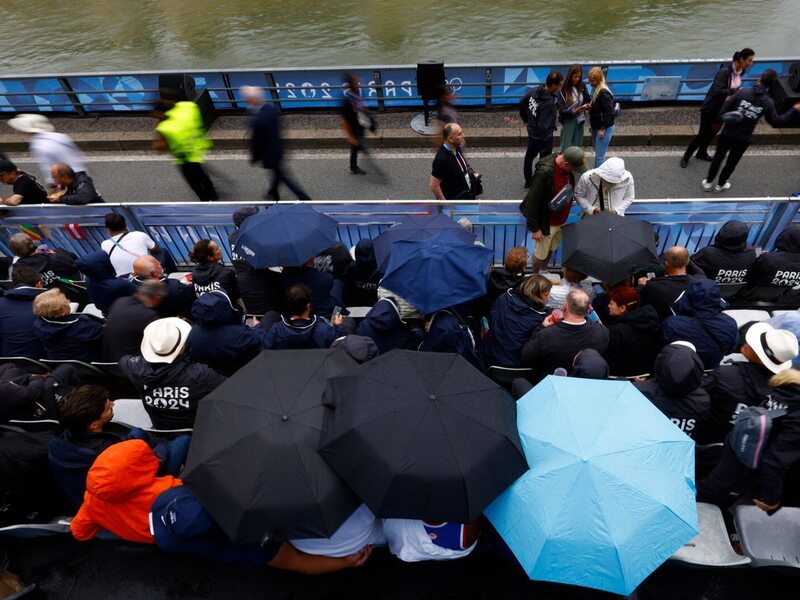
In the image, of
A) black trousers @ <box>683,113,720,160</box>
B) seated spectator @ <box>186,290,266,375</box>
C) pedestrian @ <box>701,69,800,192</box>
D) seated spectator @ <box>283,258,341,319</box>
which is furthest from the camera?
black trousers @ <box>683,113,720,160</box>

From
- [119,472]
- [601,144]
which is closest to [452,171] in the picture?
[601,144]

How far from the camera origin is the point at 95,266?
15.6 ft

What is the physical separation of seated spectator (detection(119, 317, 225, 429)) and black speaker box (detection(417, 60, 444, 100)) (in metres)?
6.11

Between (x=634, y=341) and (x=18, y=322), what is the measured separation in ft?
16.6

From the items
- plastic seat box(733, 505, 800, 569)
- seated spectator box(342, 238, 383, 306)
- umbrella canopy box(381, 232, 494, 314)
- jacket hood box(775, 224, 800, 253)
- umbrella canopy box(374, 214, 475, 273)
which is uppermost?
umbrella canopy box(381, 232, 494, 314)

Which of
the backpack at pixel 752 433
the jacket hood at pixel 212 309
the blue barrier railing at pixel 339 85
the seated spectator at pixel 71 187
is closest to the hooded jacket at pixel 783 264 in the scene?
the backpack at pixel 752 433

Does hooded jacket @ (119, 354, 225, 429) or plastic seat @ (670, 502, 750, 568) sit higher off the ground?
hooded jacket @ (119, 354, 225, 429)

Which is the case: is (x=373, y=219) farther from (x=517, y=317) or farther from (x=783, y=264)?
(x=783, y=264)

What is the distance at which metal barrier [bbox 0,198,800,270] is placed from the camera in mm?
5414

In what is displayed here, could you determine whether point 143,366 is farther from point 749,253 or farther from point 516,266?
point 749,253

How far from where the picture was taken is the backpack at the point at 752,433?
9.97ft

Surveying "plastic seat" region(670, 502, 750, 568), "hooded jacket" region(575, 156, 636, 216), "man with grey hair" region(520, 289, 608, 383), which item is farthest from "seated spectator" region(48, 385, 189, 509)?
"hooded jacket" region(575, 156, 636, 216)

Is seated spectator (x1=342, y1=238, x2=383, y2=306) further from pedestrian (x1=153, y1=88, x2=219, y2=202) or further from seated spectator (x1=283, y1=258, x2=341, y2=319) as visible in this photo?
pedestrian (x1=153, y1=88, x2=219, y2=202)

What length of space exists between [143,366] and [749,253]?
512 centimetres
